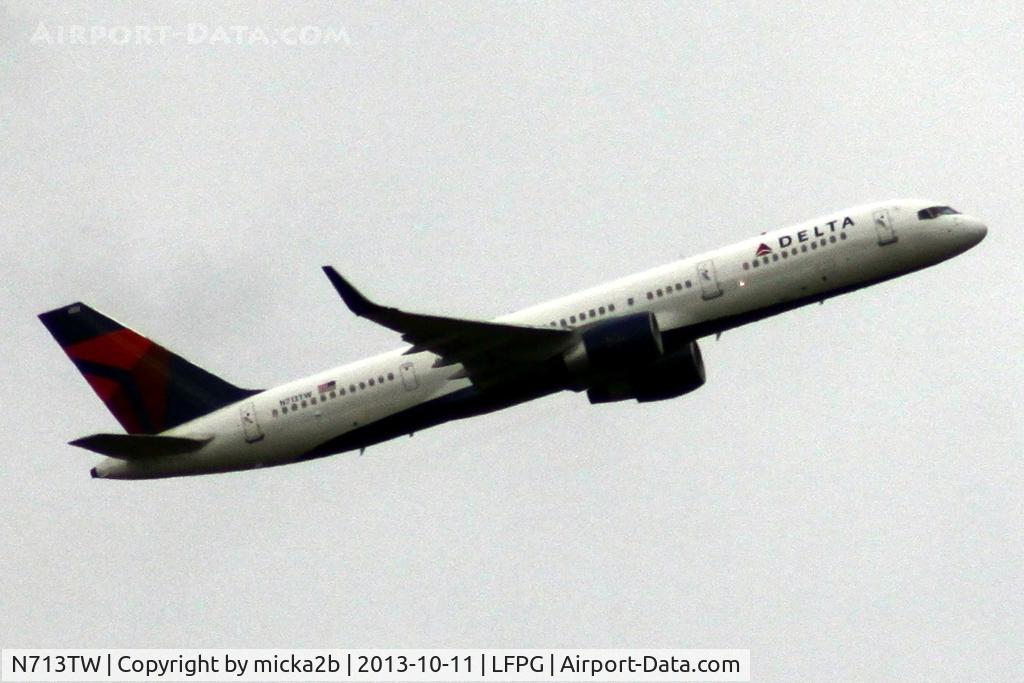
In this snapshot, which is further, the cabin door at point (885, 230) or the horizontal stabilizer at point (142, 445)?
the horizontal stabilizer at point (142, 445)

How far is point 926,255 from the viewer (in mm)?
58719

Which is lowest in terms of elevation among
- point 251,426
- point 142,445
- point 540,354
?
point 142,445

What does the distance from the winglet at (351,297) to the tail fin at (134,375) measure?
10.6 metres

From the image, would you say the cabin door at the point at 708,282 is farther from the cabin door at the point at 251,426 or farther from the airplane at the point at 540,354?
the cabin door at the point at 251,426

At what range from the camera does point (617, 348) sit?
2267 inches

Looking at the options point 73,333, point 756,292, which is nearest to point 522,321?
point 756,292

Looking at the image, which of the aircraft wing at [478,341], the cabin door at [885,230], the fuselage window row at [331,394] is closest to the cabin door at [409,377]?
the fuselage window row at [331,394]

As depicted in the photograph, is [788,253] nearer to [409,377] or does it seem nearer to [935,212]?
[935,212]

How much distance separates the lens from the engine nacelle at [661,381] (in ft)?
206

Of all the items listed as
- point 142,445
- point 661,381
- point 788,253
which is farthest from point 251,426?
point 788,253

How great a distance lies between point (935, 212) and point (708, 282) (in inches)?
317

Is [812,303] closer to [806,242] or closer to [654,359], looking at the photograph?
[806,242]

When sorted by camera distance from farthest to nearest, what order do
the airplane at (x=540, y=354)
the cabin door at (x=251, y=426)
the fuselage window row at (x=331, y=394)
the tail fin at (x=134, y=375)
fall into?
the tail fin at (x=134, y=375), the cabin door at (x=251, y=426), the fuselage window row at (x=331, y=394), the airplane at (x=540, y=354)

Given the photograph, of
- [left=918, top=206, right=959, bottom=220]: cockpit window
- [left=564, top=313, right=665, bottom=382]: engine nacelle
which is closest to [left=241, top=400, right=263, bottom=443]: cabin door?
[left=564, top=313, right=665, bottom=382]: engine nacelle
